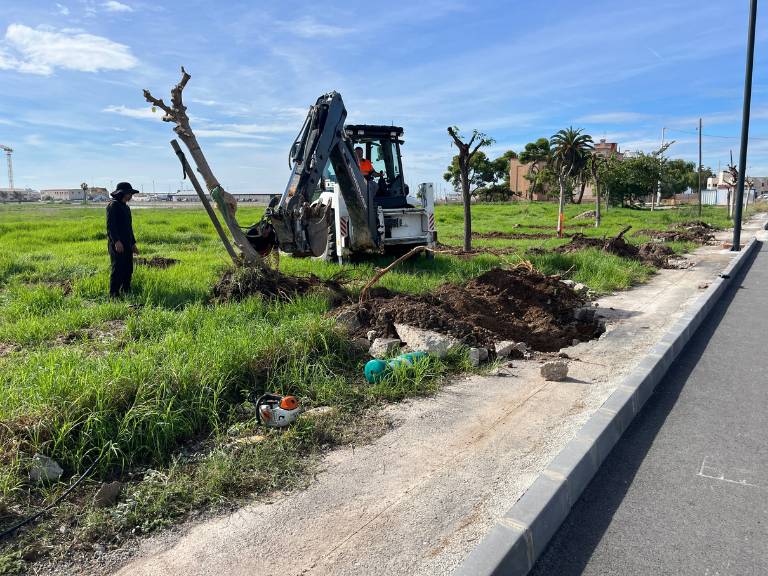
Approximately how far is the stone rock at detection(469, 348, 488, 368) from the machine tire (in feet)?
21.6

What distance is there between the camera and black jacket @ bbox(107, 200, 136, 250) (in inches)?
324

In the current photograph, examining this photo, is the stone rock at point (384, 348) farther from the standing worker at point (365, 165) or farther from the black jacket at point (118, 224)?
the standing worker at point (365, 165)

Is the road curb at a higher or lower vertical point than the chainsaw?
lower

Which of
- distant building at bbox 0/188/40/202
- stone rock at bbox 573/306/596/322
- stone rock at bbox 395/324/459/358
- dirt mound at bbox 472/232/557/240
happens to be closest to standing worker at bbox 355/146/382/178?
stone rock at bbox 573/306/596/322

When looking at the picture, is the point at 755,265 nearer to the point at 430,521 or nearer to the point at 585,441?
the point at 585,441

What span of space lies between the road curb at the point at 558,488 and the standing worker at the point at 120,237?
6.91 metres

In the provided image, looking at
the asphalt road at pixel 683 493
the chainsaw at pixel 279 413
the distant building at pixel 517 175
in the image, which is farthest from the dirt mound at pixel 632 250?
the distant building at pixel 517 175

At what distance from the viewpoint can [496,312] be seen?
7.66 metres

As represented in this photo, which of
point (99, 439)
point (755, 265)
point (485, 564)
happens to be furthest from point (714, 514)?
point (755, 265)

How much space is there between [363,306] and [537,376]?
228cm

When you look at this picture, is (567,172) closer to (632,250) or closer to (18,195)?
(632,250)

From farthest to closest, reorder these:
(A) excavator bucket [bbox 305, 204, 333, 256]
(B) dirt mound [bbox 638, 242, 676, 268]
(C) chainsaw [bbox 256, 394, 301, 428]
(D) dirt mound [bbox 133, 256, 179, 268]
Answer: (B) dirt mound [bbox 638, 242, 676, 268] → (D) dirt mound [bbox 133, 256, 179, 268] → (A) excavator bucket [bbox 305, 204, 333, 256] → (C) chainsaw [bbox 256, 394, 301, 428]

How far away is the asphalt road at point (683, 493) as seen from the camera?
2.87 m

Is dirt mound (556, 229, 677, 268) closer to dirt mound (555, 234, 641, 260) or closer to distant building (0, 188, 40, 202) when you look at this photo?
dirt mound (555, 234, 641, 260)
